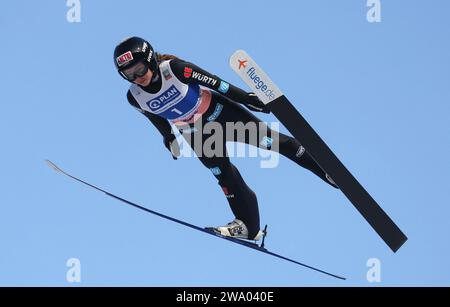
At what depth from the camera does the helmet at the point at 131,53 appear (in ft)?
27.7

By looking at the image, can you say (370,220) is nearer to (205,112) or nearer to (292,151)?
(292,151)

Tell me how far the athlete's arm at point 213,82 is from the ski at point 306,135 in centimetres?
32

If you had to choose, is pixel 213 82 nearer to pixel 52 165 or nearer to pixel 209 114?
pixel 209 114

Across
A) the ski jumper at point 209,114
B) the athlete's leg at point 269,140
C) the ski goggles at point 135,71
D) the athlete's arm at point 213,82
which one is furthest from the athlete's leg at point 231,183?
the ski goggles at point 135,71

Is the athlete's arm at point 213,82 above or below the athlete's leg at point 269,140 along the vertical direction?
above

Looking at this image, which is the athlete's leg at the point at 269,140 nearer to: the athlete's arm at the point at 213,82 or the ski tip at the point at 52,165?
the athlete's arm at the point at 213,82

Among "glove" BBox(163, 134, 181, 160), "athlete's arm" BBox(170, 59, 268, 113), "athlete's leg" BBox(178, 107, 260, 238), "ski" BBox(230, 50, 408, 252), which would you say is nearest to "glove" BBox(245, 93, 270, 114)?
"athlete's arm" BBox(170, 59, 268, 113)

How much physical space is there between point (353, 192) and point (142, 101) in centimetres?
240

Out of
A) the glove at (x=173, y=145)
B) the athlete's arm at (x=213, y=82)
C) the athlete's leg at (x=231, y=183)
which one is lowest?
the athlete's leg at (x=231, y=183)

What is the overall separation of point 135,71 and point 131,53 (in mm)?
218

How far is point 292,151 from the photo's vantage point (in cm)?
916

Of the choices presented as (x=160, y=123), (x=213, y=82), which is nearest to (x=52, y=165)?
(x=160, y=123)

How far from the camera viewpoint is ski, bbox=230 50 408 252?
8.32m

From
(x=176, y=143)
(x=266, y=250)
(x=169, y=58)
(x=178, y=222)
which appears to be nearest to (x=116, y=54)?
(x=169, y=58)
